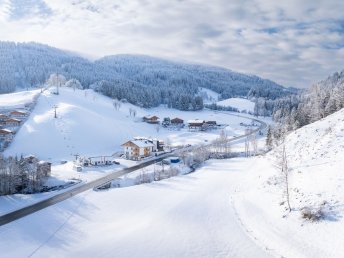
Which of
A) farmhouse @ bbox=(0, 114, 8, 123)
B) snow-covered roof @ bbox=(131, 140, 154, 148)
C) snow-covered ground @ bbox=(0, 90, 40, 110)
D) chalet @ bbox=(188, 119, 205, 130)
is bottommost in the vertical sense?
snow-covered roof @ bbox=(131, 140, 154, 148)

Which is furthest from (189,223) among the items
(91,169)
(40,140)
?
(40,140)

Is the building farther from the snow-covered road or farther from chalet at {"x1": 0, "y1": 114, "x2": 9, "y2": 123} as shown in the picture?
the snow-covered road

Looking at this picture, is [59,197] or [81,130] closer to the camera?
[59,197]

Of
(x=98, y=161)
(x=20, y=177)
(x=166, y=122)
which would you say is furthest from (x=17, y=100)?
(x=20, y=177)

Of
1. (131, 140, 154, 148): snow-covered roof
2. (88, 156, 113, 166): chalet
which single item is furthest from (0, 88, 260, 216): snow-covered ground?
(131, 140, 154, 148): snow-covered roof

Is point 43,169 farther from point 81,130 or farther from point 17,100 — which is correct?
point 17,100
